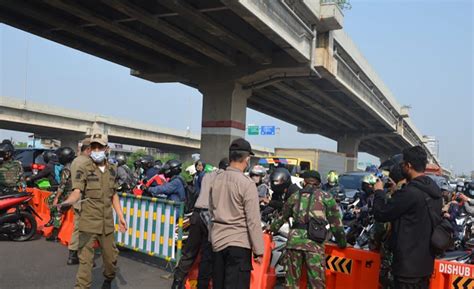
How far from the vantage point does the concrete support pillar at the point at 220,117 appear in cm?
2288

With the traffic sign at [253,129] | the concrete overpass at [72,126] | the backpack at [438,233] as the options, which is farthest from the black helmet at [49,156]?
the traffic sign at [253,129]

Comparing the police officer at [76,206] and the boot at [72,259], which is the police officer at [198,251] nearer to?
the police officer at [76,206]

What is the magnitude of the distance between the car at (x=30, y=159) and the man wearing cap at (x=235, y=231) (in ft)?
33.0

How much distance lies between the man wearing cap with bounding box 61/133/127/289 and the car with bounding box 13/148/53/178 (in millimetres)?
8390

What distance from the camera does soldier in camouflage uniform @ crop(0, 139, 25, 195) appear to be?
8453 millimetres

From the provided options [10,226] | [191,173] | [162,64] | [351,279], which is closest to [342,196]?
[191,173]

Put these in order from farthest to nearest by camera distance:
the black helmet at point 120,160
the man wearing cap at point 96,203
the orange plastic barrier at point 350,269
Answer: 1. the black helmet at point 120,160
2. the man wearing cap at point 96,203
3. the orange plastic barrier at point 350,269

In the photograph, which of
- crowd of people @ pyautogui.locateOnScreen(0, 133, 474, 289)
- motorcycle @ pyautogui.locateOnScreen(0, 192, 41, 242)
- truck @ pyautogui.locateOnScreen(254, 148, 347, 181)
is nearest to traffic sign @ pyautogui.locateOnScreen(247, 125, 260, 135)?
truck @ pyautogui.locateOnScreen(254, 148, 347, 181)

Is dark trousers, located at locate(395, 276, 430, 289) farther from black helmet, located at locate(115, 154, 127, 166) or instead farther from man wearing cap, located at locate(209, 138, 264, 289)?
black helmet, located at locate(115, 154, 127, 166)

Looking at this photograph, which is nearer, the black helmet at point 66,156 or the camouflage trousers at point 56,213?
the camouflage trousers at point 56,213

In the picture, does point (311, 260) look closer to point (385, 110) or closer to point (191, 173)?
point (191, 173)

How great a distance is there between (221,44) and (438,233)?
16.9m

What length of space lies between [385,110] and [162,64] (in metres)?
24.6

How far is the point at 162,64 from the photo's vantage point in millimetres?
23156
